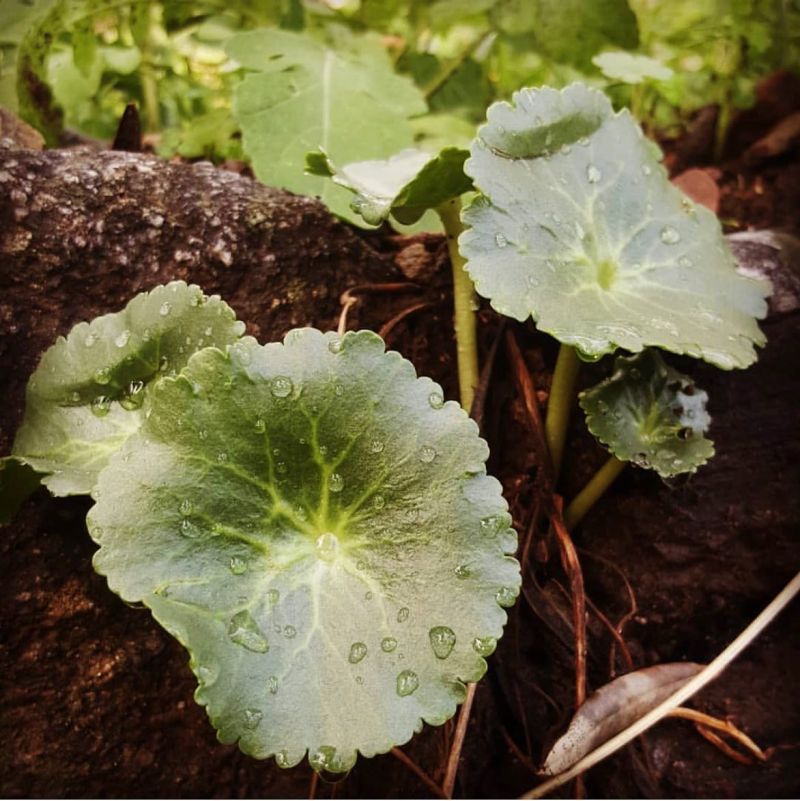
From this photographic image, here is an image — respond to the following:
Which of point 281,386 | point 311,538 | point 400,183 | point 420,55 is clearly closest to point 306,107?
point 400,183

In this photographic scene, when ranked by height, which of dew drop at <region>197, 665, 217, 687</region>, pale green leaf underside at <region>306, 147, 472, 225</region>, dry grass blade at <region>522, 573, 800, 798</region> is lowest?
dry grass blade at <region>522, 573, 800, 798</region>

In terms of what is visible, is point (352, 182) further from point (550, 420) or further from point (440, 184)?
point (550, 420)

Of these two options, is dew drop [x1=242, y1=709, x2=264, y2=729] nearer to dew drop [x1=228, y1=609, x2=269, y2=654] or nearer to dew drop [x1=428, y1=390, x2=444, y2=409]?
dew drop [x1=228, y1=609, x2=269, y2=654]

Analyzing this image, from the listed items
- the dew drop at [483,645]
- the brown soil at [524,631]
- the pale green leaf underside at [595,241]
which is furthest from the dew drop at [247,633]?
the pale green leaf underside at [595,241]

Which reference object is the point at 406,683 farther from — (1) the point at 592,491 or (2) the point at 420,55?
(2) the point at 420,55

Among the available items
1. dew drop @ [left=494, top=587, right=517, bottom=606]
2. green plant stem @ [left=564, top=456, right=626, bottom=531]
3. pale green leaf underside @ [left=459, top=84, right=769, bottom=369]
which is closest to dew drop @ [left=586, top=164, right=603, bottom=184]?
pale green leaf underside @ [left=459, top=84, right=769, bottom=369]

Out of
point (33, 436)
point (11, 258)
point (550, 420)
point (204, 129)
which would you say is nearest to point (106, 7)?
point (204, 129)

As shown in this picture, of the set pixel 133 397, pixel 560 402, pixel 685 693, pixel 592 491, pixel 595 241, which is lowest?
pixel 685 693
